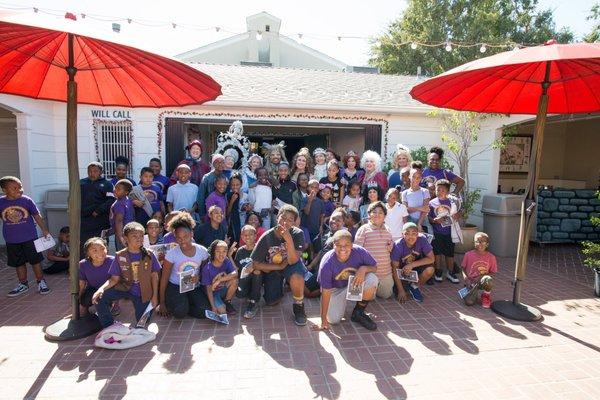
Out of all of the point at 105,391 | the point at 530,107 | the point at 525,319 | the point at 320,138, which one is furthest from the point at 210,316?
the point at 320,138

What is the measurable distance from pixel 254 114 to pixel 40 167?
4.07 meters

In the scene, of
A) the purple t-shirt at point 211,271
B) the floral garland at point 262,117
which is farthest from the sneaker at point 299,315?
the floral garland at point 262,117

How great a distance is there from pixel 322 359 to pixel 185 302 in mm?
1647

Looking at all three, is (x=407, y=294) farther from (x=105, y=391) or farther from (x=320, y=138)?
(x=320, y=138)

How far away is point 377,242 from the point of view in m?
4.65

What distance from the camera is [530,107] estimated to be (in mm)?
4852

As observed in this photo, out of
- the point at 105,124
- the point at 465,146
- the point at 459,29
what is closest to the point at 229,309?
the point at 105,124

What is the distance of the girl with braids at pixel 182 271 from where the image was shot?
405 cm

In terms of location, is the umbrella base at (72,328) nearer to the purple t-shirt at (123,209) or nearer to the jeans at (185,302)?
the jeans at (185,302)

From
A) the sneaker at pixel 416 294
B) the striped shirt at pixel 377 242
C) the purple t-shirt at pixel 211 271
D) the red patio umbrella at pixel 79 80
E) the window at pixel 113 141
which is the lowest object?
the sneaker at pixel 416 294

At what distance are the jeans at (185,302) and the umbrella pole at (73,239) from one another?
717mm

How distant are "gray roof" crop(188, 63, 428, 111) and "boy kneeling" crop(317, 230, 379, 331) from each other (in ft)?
14.1

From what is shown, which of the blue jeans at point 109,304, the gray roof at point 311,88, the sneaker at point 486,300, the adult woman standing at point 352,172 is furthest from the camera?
the gray roof at point 311,88

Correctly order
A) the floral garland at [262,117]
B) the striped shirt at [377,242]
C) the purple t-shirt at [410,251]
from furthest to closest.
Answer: the floral garland at [262,117] → the purple t-shirt at [410,251] → the striped shirt at [377,242]
